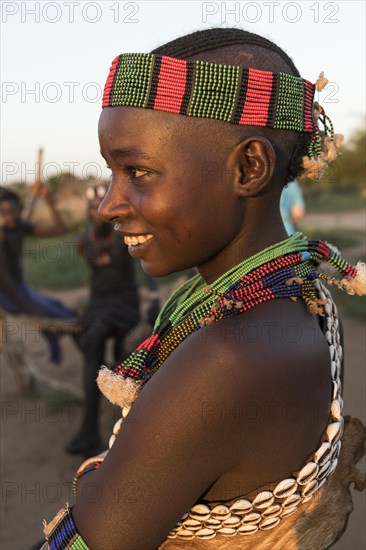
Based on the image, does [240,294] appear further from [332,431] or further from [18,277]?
[18,277]

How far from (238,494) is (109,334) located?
3.98 meters

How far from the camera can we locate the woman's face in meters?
1.39

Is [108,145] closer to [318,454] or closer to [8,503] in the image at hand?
[318,454]

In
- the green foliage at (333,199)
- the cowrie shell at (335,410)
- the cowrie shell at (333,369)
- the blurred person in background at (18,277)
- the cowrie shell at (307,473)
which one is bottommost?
the green foliage at (333,199)

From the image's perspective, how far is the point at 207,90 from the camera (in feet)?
4.56

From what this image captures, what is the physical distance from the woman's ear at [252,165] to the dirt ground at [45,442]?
285cm

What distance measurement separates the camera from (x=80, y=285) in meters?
11.9

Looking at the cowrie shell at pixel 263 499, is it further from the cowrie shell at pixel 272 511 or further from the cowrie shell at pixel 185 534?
the cowrie shell at pixel 185 534

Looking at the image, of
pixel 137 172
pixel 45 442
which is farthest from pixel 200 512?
pixel 45 442

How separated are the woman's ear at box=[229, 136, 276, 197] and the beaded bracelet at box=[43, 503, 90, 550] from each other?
83 centimetres

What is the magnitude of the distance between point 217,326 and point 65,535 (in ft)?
1.82

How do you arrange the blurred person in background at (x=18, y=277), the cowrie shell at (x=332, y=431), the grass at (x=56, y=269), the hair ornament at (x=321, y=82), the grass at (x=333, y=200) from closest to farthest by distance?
the cowrie shell at (x=332, y=431), the hair ornament at (x=321, y=82), the blurred person in background at (x=18, y=277), the grass at (x=56, y=269), the grass at (x=333, y=200)

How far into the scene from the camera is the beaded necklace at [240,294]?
4.53ft

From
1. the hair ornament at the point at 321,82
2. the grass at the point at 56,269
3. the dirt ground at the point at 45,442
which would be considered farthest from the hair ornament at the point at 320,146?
the grass at the point at 56,269
